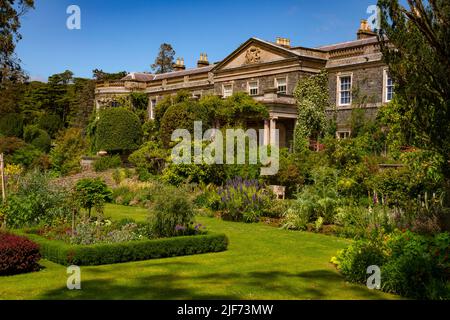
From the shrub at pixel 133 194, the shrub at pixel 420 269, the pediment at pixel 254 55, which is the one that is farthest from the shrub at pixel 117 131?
the shrub at pixel 420 269

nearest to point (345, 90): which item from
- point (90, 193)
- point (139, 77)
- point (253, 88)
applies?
point (253, 88)

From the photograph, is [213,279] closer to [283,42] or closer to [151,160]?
[151,160]

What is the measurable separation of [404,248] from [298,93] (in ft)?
74.4

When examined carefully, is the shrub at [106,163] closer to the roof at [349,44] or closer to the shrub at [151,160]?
the shrub at [151,160]

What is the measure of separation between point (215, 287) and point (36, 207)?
672 centimetres

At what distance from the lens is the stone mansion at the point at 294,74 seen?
28094 mm

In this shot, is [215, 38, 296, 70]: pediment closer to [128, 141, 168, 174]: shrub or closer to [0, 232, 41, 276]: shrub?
[128, 141, 168, 174]: shrub

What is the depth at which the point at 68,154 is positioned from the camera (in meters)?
34.6

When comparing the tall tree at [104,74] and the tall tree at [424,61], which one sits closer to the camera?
the tall tree at [424,61]

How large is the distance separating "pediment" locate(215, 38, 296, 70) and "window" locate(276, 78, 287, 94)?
1233 millimetres

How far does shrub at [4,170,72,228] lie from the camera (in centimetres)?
1334

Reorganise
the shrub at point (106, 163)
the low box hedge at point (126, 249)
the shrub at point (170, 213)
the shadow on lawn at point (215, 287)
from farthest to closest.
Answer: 1. the shrub at point (106, 163)
2. the shrub at point (170, 213)
3. the low box hedge at point (126, 249)
4. the shadow on lawn at point (215, 287)

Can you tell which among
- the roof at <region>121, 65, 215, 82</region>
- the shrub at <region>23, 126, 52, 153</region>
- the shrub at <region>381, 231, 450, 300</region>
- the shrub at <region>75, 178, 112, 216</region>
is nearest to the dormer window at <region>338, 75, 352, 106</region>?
the roof at <region>121, 65, 215, 82</region>

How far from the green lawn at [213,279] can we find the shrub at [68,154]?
23.3 metres
